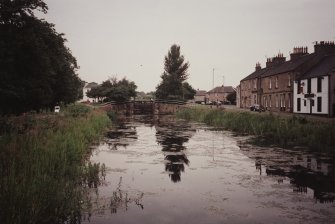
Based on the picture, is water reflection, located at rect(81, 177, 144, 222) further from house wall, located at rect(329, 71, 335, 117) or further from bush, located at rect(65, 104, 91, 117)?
house wall, located at rect(329, 71, 335, 117)

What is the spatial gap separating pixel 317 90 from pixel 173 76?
4713 cm

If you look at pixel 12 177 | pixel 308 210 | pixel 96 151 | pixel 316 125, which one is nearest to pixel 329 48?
pixel 316 125

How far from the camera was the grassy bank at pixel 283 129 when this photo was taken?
2228cm

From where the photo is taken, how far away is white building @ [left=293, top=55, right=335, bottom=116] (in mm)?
38528

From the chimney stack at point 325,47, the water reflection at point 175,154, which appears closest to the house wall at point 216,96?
the chimney stack at point 325,47

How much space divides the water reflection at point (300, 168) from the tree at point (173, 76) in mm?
60751

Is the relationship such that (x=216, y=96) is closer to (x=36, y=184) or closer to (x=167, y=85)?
(x=167, y=85)

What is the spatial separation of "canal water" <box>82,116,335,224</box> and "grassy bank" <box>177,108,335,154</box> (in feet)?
6.74

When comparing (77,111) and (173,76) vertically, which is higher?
(173,76)

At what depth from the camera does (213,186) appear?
13992 millimetres

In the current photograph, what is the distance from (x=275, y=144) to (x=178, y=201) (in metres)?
14.4

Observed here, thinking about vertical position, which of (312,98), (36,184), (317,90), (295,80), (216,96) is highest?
(216,96)

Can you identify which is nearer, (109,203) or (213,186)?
(109,203)

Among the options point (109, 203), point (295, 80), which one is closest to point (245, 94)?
point (295, 80)
